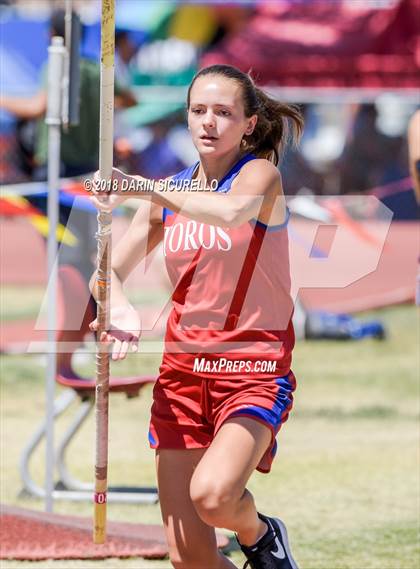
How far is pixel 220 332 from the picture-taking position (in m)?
4.07

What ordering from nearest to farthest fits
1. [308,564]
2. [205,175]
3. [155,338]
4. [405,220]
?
[205,175]
[308,564]
[155,338]
[405,220]

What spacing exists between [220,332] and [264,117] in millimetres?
839

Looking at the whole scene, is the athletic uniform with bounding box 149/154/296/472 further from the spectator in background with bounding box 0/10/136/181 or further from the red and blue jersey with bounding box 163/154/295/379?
the spectator in background with bounding box 0/10/136/181

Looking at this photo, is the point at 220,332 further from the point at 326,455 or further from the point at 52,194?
the point at 326,455

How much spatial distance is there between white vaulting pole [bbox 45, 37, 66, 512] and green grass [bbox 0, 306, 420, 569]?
539 mm

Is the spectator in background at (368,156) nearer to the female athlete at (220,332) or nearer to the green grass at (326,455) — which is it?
the green grass at (326,455)

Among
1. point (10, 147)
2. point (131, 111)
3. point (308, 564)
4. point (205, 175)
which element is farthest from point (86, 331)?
point (10, 147)

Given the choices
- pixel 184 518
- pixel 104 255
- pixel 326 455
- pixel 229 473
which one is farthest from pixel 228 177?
pixel 326 455

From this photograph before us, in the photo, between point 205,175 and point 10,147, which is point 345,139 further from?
point 205,175

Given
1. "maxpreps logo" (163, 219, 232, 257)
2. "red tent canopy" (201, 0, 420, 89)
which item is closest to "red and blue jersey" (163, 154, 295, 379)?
"maxpreps logo" (163, 219, 232, 257)

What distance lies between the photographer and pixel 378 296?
1345 cm

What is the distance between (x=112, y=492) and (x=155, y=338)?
4.22 metres

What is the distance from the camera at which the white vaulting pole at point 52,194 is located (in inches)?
234

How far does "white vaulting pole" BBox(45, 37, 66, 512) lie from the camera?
595 centimetres
